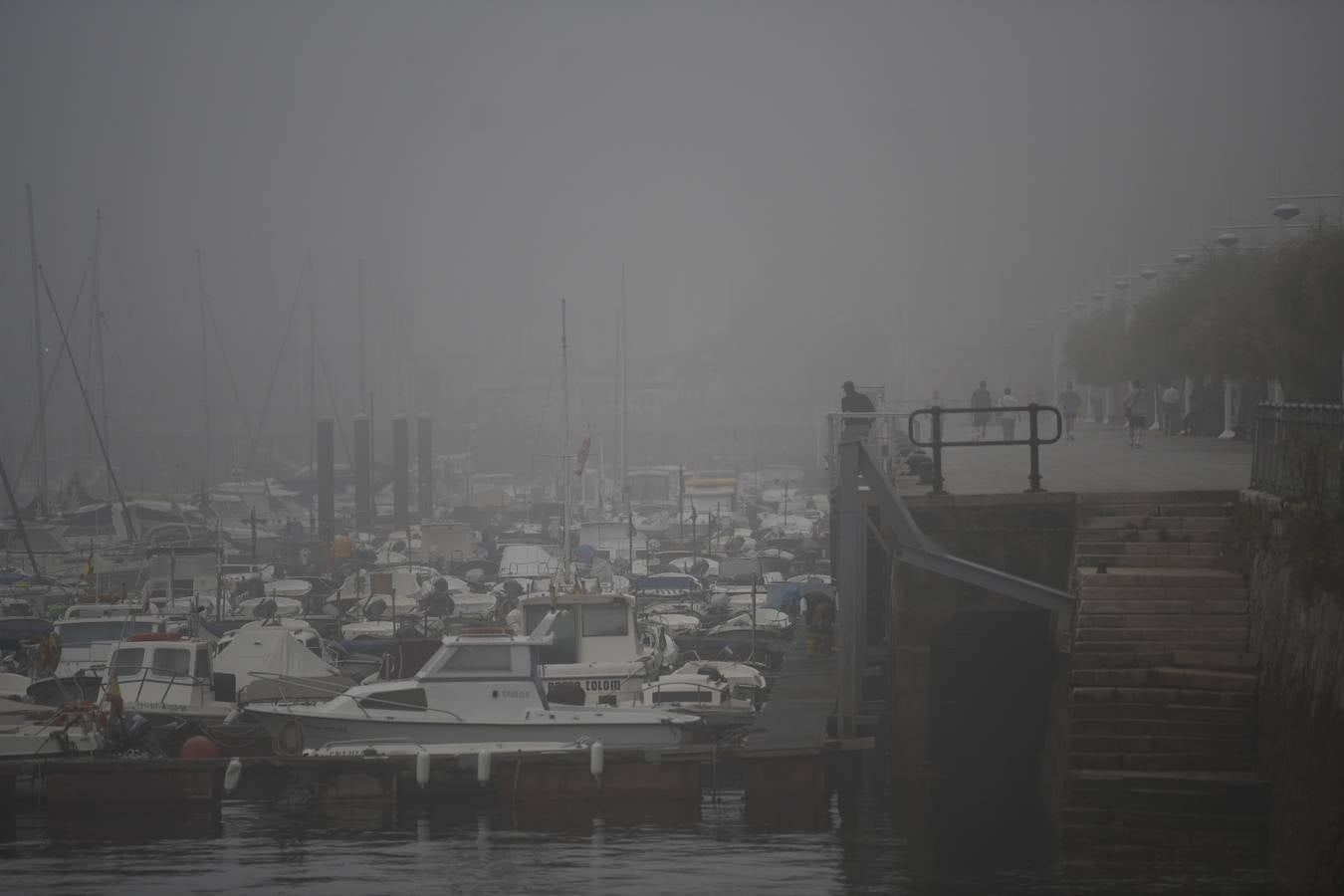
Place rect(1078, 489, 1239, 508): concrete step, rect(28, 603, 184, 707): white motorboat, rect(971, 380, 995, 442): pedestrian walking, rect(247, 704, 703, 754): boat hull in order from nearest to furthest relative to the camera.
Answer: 1. rect(1078, 489, 1239, 508): concrete step
2. rect(247, 704, 703, 754): boat hull
3. rect(28, 603, 184, 707): white motorboat
4. rect(971, 380, 995, 442): pedestrian walking

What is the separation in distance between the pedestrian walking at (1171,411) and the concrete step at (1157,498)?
24.4 meters

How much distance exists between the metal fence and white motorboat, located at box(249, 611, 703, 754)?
909cm

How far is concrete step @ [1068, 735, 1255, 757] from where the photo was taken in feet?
50.6

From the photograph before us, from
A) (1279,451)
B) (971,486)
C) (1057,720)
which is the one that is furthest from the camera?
(971,486)

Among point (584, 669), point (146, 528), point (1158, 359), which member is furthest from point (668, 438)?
point (584, 669)

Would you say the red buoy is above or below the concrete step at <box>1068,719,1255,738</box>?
below

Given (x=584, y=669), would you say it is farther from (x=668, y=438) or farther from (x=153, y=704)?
(x=668, y=438)

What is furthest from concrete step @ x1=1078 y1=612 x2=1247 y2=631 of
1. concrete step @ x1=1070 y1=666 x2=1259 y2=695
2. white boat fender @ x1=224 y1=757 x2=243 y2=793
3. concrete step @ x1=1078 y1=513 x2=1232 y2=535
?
white boat fender @ x1=224 y1=757 x2=243 y2=793

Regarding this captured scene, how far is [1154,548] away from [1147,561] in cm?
26

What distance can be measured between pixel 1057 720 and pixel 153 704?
16000 millimetres

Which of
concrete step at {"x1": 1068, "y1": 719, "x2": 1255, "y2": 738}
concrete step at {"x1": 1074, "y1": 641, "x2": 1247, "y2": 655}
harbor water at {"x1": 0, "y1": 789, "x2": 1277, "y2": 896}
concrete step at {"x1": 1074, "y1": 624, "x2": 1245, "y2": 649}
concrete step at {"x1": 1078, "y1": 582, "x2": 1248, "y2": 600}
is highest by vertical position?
concrete step at {"x1": 1078, "y1": 582, "x2": 1248, "y2": 600}

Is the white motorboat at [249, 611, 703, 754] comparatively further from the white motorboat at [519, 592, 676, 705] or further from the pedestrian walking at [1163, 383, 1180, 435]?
the pedestrian walking at [1163, 383, 1180, 435]

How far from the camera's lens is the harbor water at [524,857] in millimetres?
17656

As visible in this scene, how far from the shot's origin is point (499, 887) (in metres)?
18.2
